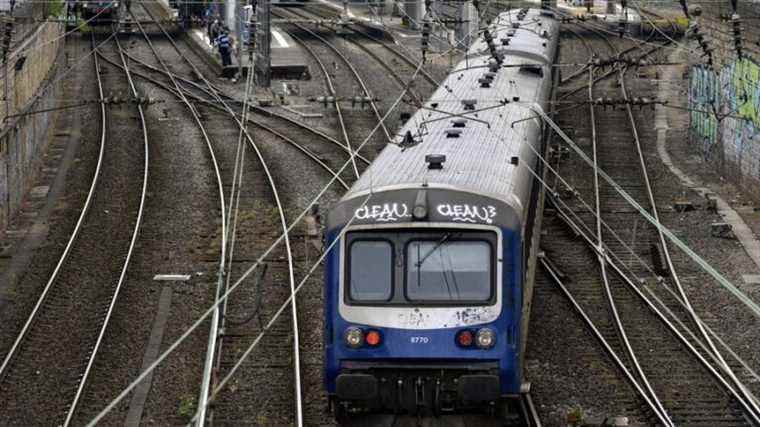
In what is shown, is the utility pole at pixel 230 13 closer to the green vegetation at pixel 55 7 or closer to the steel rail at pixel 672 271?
the green vegetation at pixel 55 7

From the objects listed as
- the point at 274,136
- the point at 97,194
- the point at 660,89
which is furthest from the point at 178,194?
the point at 660,89

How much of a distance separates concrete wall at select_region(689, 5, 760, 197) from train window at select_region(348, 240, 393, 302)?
11650 millimetres

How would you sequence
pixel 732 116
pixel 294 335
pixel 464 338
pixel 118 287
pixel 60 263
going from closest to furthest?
pixel 464 338, pixel 294 335, pixel 118 287, pixel 60 263, pixel 732 116

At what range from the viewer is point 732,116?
24.0 meters

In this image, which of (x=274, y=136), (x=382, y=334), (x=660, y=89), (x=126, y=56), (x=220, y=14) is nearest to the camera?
(x=382, y=334)

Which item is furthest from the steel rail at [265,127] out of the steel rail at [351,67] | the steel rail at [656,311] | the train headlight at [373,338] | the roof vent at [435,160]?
the train headlight at [373,338]

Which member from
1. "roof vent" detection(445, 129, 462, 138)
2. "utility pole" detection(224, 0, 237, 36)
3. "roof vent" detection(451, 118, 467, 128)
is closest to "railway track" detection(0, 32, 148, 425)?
"roof vent" detection(445, 129, 462, 138)

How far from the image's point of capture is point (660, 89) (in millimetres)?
35625

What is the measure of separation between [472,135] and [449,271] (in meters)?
3.17

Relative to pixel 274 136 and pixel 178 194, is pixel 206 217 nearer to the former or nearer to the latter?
pixel 178 194

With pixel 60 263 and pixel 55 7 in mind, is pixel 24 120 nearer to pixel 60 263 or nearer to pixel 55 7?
pixel 60 263

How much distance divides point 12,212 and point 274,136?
788 centimetres

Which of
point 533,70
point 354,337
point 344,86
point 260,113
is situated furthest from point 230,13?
point 354,337

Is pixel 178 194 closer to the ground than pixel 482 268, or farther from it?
closer to the ground
